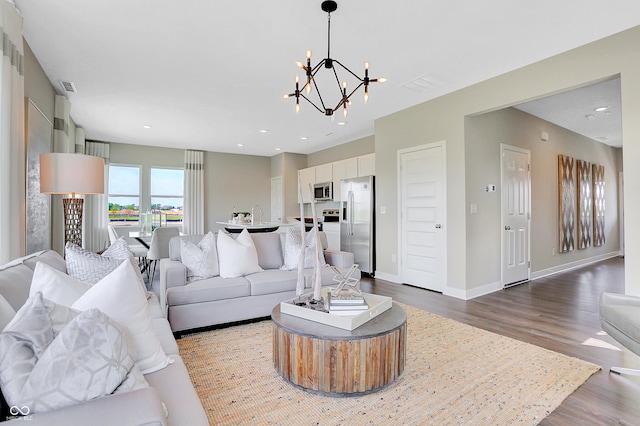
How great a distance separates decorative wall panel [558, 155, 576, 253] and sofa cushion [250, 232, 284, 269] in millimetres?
5120

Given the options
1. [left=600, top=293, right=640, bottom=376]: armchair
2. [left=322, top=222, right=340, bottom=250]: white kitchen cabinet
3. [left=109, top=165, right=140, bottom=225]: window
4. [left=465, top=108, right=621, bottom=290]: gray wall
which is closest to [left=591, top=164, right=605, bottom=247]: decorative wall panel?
[left=465, top=108, right=621, bottom=290]: gray wall

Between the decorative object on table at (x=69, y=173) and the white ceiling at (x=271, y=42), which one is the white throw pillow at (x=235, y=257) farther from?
the white ceiling at (x=271, y=42)

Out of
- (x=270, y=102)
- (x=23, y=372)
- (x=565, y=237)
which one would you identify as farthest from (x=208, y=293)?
(x=565, y=237)

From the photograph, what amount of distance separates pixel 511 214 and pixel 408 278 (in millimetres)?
1758

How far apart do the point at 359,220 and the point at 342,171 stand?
1481 mm

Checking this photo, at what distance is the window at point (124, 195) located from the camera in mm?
7336

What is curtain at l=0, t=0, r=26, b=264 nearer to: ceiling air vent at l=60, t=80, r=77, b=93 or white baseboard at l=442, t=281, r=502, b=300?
ceiling air vent at l=60, t=80, r=77, b=93

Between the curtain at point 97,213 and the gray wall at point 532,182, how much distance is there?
22.8 feet

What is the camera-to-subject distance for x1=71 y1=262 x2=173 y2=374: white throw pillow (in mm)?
1284

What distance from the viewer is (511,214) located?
4.79 m

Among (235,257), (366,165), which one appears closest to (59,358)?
(235,257)

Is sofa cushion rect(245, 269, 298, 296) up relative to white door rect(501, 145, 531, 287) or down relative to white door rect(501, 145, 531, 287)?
down

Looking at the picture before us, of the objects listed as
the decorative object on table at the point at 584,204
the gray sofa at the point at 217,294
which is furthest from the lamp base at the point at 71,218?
the decorative object on table at the point at 584,204

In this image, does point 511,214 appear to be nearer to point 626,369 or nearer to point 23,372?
point 626,369
